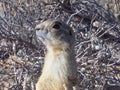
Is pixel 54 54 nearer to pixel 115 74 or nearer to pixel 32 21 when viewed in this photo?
pixel 32 21

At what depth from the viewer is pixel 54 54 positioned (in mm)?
3256

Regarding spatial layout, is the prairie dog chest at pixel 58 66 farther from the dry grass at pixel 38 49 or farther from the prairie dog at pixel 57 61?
the dry grass at pixel 38 49

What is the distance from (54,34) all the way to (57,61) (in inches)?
7.6

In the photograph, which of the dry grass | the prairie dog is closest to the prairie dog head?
the prairie dog

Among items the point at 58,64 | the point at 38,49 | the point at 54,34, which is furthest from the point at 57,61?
the point at 38,49

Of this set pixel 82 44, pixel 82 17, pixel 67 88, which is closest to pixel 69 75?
pixel 67 88

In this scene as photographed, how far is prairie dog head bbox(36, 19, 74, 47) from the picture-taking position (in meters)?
3.29

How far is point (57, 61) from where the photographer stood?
10.7 ft

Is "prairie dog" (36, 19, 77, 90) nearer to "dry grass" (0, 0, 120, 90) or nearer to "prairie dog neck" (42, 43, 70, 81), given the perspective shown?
"prairie dog neck" (42, 43, 70, 81)

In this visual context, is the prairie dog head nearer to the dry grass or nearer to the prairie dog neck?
the prairie dog neck

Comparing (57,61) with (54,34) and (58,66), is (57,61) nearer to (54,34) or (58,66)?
(58,66)

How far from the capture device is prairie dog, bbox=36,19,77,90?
3.26 metres

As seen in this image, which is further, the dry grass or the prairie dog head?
the dry grass

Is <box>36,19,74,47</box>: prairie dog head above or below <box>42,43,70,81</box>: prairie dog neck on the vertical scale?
above
